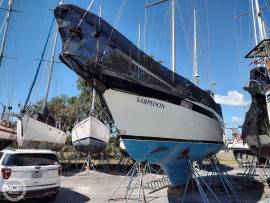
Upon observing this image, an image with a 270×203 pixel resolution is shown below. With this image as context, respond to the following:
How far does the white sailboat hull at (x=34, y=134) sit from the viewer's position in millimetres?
15570

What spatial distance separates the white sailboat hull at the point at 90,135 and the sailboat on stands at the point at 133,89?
9.48m

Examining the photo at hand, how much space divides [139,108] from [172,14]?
263 inches

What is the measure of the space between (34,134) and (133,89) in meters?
→ 11.0

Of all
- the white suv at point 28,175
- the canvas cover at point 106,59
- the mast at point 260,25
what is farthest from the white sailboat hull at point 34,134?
the mast at point 260,25

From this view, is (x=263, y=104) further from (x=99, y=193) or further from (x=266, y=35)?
(x=99, y=193)

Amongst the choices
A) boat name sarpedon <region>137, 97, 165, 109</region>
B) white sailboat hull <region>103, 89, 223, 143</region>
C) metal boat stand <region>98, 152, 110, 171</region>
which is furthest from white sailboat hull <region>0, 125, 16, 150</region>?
boat name sarpedon <region>137, 97, 165, 109</region>

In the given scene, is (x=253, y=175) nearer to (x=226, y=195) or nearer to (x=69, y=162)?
(x=226, y=195)

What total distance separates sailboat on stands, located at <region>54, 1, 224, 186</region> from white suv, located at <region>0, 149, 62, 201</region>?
2309 millimetres

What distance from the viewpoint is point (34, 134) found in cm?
1616

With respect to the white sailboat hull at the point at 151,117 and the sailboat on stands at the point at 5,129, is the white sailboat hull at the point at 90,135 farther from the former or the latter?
the white sailboat hull at the point at 151,117

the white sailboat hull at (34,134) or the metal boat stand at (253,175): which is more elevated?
the white sailboat hull at (34,134)

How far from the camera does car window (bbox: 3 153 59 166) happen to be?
23.6ft

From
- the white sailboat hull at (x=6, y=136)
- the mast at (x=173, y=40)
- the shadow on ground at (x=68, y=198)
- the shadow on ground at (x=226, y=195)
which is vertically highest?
the mast at (x=173, y=40)

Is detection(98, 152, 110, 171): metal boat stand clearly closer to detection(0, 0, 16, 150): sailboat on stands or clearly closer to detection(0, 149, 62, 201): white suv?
detection(0, 0, 16, 150): sailboat on stands
